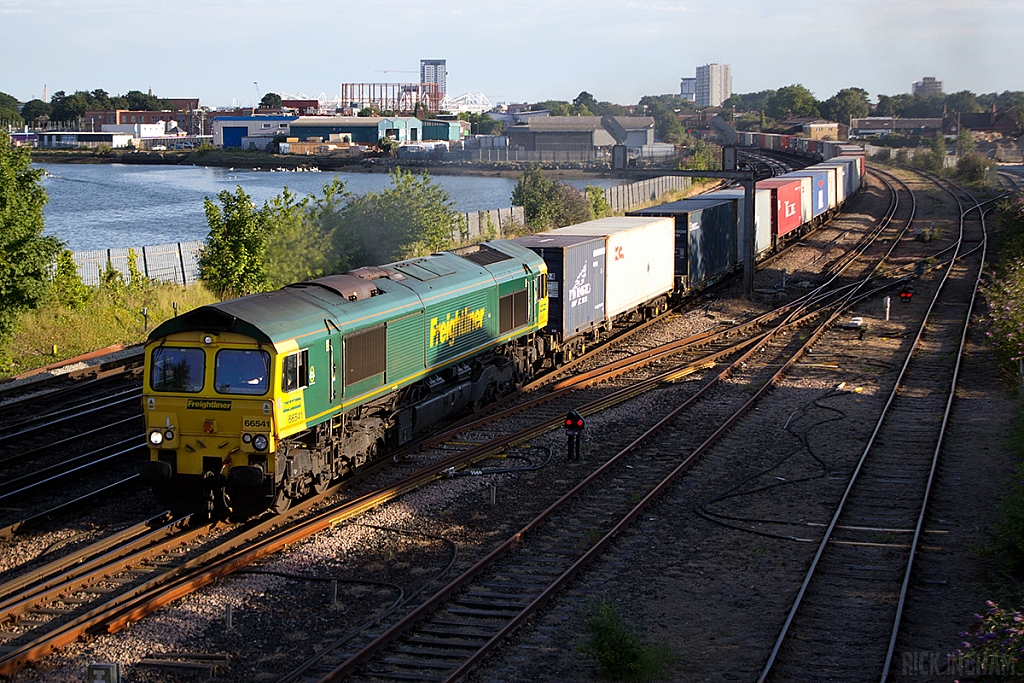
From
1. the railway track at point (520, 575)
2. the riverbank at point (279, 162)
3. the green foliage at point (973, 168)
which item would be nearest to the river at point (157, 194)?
the riverbank at point (279, 162)

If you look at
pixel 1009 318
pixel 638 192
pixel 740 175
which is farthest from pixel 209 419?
pixel 638 192

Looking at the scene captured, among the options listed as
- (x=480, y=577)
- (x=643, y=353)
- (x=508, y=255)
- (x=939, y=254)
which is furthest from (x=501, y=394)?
(x=939, y=254)

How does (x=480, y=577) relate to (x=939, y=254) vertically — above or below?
below

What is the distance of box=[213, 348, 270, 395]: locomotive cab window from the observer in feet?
47.4

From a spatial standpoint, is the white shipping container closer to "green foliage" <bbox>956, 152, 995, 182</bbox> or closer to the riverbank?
"green foliage" <bbox>956, 152, 995, 182</bbox>

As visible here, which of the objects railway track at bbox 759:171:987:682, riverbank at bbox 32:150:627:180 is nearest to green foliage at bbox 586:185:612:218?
railway track at bbox 759:171:987:682

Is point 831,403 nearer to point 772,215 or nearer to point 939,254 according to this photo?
point 772,215

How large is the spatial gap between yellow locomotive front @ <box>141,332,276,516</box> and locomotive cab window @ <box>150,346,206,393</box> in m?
0.01

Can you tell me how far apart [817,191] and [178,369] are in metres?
47.0

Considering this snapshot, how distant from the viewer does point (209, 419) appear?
14688mm

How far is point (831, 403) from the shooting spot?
2333 cm

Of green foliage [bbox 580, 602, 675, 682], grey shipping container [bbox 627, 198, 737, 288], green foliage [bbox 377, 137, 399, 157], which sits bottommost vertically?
green foliage [bbox 580, 602, 675, 682]

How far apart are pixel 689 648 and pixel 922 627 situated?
298 centimetres

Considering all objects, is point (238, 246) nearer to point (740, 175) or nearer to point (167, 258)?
point (167, 258)
